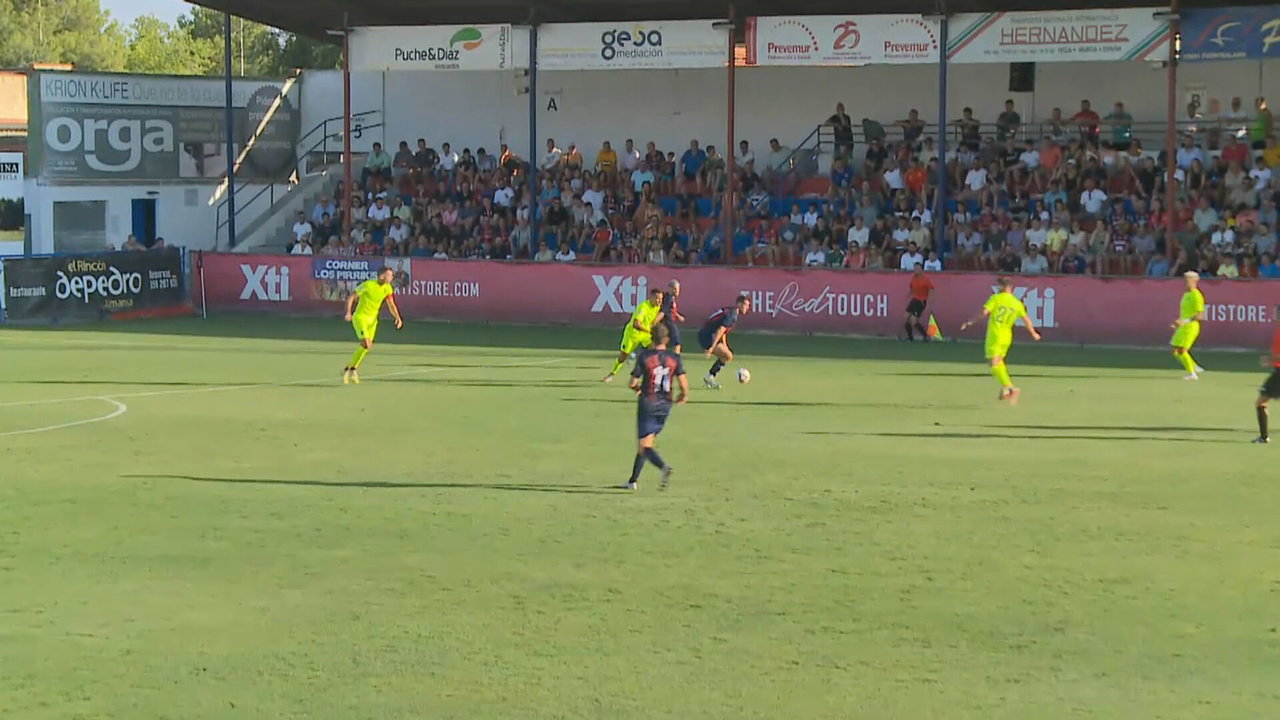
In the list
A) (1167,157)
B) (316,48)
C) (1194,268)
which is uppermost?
(316,48)

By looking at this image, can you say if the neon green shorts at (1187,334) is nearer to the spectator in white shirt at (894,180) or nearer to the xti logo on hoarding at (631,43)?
the spectator in white shirt at (894,180)

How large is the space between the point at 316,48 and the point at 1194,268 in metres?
58.7

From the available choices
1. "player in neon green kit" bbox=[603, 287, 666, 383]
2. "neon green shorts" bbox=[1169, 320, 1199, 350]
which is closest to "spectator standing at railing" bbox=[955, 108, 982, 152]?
"neon green shorts" bbox=[1169, 320, 1199, 350]

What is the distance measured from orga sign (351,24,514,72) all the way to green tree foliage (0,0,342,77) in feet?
191

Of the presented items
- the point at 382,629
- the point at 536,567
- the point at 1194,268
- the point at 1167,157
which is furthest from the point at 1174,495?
the point at 1167,157

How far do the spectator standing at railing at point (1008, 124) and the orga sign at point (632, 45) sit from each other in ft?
21.7

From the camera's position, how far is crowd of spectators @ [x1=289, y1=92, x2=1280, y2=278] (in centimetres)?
3569

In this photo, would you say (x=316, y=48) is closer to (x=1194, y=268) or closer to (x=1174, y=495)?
(x=1194, y=268)

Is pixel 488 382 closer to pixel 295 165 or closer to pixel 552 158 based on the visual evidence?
pixel 552 158

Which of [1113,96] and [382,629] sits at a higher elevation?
[1113,96]

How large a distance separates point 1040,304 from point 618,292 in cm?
892

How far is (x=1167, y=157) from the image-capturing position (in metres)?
36.3

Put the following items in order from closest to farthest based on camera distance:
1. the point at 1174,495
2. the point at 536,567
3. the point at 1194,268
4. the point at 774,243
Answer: the point at 536,567 → the point at 1174,495 → the point at 1194,268 → the point at 774,243

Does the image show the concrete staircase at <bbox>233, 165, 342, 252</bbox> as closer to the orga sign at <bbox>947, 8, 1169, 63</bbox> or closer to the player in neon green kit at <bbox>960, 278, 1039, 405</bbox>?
the orga sign at <bbox>947, 8, 1169, 63</bbox>
